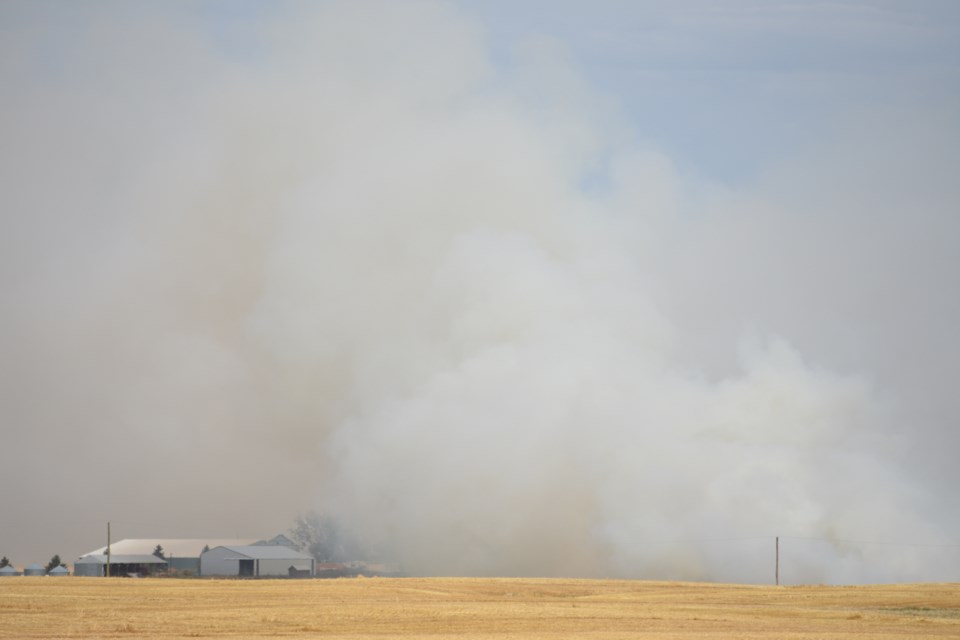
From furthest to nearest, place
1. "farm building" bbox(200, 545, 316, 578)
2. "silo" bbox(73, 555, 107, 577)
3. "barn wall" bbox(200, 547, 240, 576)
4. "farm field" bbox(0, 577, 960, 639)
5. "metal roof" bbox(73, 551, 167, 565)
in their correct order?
"metal roof" bbox(73, 551, 167, 565)
"silo" bbox(73, 555, 107, 577)
"barn wall" bbox(200, 547, 240, 576)
"farm building" bbox(200, 545, 316, 578)
"farm field" bbox(0, 577, 960, 639)

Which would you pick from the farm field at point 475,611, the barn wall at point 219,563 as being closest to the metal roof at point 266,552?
the barn wall at point 219,563

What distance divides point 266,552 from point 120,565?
20977 millimetres

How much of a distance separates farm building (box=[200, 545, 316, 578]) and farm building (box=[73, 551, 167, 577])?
1118cm

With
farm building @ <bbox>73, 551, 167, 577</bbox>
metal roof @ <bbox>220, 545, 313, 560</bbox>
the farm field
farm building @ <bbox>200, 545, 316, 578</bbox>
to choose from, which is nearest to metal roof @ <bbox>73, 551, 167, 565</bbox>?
farm building @ <bbox>73, 551, 167, 577</bbox>

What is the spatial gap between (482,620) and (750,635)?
1398cm

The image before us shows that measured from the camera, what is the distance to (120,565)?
491ft

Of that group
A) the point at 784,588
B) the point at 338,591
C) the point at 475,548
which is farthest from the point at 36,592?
the point at 784,588

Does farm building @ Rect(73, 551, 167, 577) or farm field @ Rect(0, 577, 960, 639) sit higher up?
farm field @ Rect(0, 577, 960, 639)

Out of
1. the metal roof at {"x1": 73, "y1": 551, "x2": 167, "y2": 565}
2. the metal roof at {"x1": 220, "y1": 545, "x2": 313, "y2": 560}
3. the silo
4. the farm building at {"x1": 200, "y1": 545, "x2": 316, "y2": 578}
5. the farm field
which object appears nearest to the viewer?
the farm field

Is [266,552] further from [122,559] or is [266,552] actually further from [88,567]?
[88,567]

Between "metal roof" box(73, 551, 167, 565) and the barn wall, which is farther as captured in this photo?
"metal roof" box(73, 551, 167, 565)

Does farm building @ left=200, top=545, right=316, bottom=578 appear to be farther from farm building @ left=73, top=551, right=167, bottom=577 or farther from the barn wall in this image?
farm building @ left=73, top=551, right=167, bottom=577

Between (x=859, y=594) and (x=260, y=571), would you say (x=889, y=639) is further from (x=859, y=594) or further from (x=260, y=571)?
(x=260, y=571)

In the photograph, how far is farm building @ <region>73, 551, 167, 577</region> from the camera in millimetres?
146188
